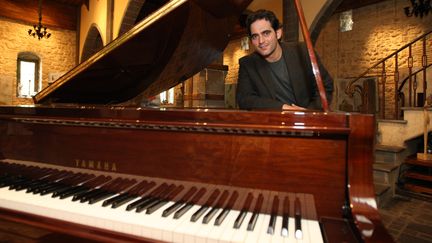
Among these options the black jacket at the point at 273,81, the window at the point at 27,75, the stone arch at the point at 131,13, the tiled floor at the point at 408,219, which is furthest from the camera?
the window at the point at 27,75

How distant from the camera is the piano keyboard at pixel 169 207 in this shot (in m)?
1.00

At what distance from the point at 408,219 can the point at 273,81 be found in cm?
320

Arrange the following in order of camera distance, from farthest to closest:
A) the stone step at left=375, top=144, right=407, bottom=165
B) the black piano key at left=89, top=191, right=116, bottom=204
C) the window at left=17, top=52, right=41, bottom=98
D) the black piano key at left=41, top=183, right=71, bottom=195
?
1. the window at left=17, top=52, right=41, bottom=98
2. the stone step at left=375, top=144, right=407, bottom=165
3. the black piano key at left=41, top=183, right=71, bottom=195
4. the black piano key at left=89, top=191, right=116, bottom=204

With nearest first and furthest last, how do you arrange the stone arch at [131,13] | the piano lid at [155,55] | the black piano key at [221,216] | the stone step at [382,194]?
1. the black piano key at [221,216]
2. the piano lid at [155,55]
3. the stone step at [382,194]
4. the stone arch at [131,13]

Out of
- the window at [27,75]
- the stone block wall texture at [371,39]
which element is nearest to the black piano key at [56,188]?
the window at [27,75]

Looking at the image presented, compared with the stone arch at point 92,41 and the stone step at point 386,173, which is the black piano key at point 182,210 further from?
the stone arch at point 92,41

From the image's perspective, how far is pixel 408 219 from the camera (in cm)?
383

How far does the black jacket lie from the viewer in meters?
1.98

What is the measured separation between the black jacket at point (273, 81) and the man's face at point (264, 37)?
87 mm

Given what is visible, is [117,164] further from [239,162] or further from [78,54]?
[78,54]

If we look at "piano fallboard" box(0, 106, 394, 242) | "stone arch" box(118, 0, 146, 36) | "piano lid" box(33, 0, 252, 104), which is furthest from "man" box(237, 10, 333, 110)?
"stone arch" box(118, 0, 146, 36)

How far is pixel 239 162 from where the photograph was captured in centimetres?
114

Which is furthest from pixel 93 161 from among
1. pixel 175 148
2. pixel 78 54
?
pixel 78 54

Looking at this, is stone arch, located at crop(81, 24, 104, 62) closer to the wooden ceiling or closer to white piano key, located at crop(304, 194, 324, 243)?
the wooden ceiling
